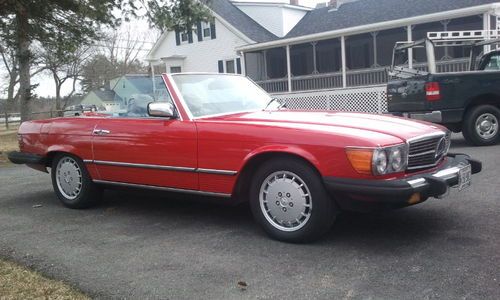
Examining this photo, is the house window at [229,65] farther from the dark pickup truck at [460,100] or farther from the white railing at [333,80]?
the dark pickup truck at [460,100]

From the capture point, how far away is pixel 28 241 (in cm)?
475

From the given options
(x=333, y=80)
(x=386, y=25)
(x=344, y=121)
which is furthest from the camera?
(x=333, y=80)

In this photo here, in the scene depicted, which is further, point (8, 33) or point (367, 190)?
point (8, 33)

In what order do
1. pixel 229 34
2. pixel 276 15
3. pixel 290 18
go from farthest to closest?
1. pixel 290 18
2. pixel 276 15
3. pixel 229 34

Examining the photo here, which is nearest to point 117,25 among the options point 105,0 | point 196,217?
point 105,0

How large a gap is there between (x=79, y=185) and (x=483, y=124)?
7.39m

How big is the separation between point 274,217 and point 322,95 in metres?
16.3

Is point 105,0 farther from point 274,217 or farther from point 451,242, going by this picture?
point 451,242

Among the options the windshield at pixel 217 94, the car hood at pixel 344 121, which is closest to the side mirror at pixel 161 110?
the windshield at pixel 217 94

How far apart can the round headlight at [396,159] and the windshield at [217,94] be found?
1.81 metres

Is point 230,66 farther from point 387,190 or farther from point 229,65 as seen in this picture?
point 387,190

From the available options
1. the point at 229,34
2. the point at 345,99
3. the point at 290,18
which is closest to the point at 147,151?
the point at 345,99

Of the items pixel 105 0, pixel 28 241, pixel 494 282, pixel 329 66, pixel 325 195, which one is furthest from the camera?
pixel 329 66

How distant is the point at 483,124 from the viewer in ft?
31.7
